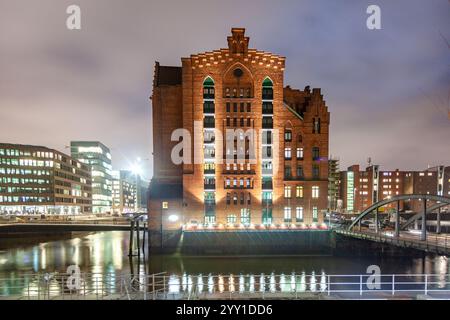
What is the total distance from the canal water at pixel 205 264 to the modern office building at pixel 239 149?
24.4 feet

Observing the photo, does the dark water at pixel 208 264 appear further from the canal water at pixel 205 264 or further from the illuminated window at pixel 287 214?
the illuminated window at pixel 287 214

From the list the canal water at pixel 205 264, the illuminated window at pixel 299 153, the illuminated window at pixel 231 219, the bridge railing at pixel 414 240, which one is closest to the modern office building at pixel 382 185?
the canal water at pixel 205 264

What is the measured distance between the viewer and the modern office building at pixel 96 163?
150m

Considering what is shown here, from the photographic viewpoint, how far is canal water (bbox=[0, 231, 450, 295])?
3419 cm

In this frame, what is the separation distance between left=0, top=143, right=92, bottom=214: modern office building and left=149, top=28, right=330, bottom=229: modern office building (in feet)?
264

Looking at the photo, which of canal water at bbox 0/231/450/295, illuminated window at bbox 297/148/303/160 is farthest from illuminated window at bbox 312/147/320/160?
canal water at bbox 0/231/450/295

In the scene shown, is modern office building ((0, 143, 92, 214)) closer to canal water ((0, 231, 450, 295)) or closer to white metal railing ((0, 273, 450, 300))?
canal water ((0, 231, 450, 295))

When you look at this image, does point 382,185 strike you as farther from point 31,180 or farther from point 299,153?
point 31,180

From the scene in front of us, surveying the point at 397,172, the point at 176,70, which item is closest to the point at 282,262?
the point at 176,70

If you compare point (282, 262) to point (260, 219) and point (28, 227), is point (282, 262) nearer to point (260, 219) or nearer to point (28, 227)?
point (260, 219)

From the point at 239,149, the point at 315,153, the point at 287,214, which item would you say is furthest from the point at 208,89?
the point at 287,214

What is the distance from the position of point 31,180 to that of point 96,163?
51009 millimetres

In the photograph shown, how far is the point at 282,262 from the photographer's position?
3778cm

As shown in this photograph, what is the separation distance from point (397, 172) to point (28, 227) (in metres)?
139
